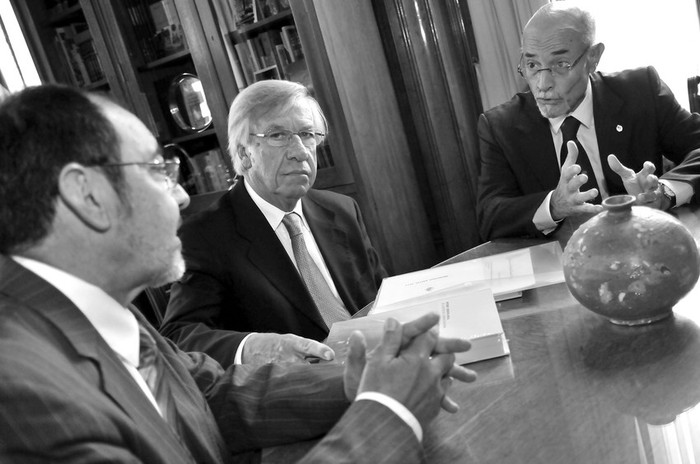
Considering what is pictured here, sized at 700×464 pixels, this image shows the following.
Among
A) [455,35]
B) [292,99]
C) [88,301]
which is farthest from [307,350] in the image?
[455,35]

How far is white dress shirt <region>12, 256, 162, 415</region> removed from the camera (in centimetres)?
84

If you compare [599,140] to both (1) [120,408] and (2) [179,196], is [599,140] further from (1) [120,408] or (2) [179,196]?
(1) [120,408]

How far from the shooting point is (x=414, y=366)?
0.88 metres

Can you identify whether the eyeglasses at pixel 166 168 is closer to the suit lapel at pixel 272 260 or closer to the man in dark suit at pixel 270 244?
the man in dark suit at pixel 270 244

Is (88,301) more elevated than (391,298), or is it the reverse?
(88,301)

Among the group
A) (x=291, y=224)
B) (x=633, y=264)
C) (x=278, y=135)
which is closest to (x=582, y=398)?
(x=633, y=264)

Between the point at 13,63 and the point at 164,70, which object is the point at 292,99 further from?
the point at 13,63

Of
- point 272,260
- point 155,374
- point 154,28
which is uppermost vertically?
point 154,28

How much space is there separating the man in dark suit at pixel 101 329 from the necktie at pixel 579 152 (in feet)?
4.30

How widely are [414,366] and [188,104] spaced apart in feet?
10.1

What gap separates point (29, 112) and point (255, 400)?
59 cm

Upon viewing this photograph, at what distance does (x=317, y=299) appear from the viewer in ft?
6.05

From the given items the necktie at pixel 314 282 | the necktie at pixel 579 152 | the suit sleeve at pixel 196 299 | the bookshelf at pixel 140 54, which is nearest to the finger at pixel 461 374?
the suit sleeve at pixel 196 299

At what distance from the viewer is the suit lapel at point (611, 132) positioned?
2.06 m
